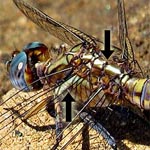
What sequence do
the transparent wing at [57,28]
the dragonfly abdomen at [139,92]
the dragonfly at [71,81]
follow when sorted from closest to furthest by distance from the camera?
the dragonfly abdomen at [139,92]
the dragonfly at [71,81]
the transparent wing at [57,28]

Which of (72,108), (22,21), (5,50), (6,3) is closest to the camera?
(72,108)

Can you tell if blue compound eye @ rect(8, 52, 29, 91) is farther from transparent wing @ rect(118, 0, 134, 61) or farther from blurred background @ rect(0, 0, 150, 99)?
transparent wing @ rect(118, 0, 134, 61)

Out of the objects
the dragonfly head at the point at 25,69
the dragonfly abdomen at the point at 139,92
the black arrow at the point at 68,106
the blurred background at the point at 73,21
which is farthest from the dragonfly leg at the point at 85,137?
the blurred background at the point at 73,21

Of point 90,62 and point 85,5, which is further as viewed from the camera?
point 85,5

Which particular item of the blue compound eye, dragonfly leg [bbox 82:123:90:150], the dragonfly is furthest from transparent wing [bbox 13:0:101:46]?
dragonfly leg [bbox 82:123:90:150]

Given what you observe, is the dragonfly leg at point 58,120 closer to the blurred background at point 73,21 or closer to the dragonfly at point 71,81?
the dragonfly at point 71,81

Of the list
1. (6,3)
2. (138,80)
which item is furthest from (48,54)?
(6,3)

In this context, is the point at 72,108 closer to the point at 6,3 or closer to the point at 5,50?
the point at 5,50
